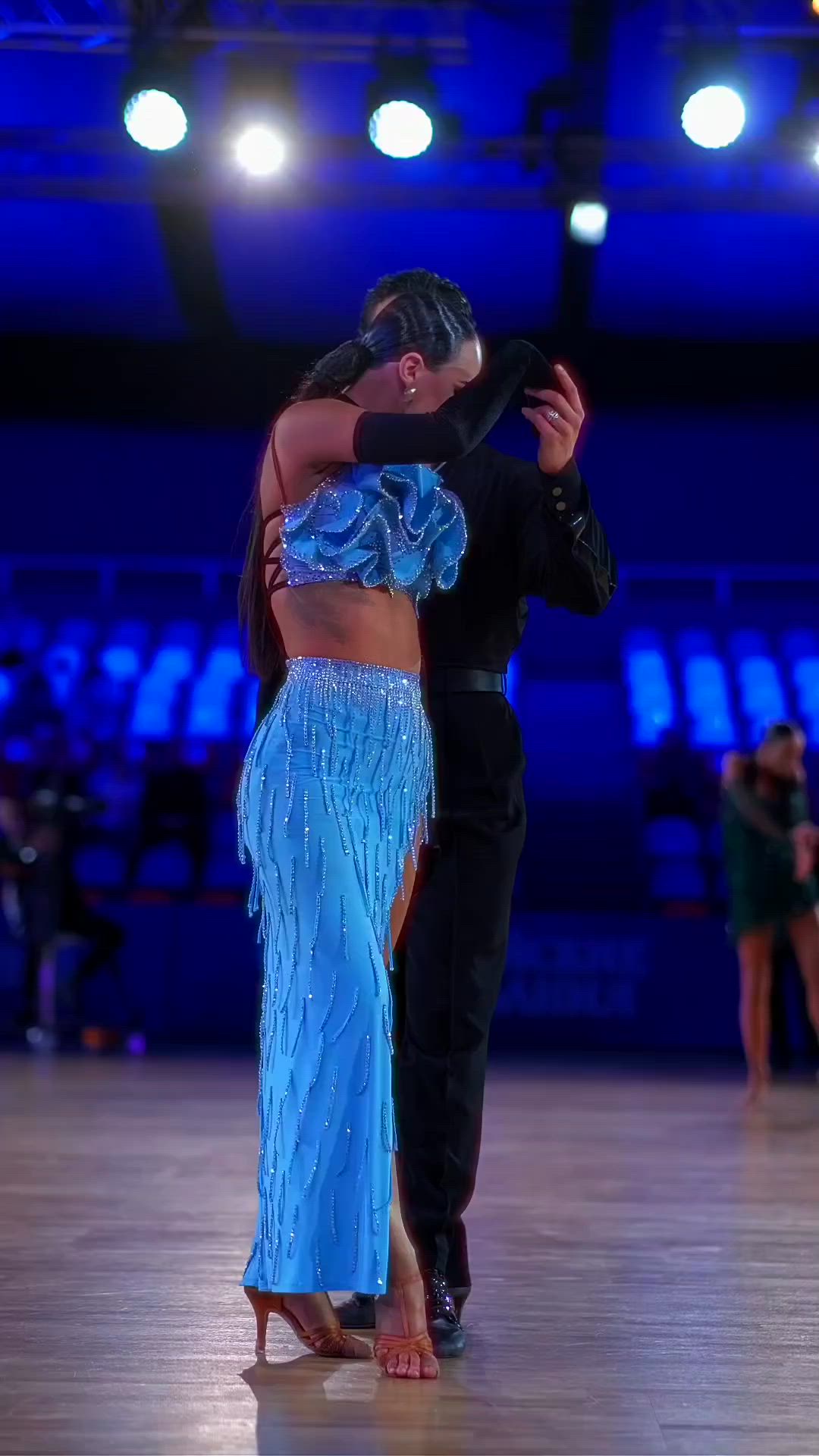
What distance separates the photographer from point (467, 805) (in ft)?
7.51

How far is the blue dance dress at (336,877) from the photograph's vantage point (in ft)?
6.34

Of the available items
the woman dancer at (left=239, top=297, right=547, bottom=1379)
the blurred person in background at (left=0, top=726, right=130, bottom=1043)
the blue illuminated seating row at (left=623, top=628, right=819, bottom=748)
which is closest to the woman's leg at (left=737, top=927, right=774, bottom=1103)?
the blurred person in background at (left=0, top=726, right=130, bottom=1043)

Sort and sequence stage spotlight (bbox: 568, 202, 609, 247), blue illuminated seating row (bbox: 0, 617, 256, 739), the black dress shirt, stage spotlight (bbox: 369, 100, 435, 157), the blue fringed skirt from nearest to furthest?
the blue fringed skirt < the black dress shirt < stage spotlight (bbox: 369, 100, 435, 157) < stage spotlight (bbox: 568, 202, 609, 247) < blue illuminated seating row (bbox: 0, 617, 256, 739)

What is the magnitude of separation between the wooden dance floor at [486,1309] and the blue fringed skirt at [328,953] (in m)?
0.18

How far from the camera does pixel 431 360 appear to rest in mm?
2102

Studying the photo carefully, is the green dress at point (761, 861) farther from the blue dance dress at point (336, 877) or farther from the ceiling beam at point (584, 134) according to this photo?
the blue dance dress at point (336, 877)

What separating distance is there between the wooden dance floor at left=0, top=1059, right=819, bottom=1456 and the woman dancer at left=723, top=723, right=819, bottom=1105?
1312 millimetres

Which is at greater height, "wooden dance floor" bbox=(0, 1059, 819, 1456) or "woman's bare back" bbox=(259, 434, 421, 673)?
"woman's bare back" bbox=(259, 434, 421, 673)

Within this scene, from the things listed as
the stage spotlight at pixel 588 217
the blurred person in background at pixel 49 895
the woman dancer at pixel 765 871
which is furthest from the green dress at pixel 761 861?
the stage spotlight at pixel 588 217

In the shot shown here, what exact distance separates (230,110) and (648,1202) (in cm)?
581

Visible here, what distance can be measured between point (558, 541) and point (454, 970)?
23.7 inches

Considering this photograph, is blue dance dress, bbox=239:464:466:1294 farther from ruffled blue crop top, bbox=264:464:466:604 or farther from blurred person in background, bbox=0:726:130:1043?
blurred person in background, bbox=0:726:130:1043

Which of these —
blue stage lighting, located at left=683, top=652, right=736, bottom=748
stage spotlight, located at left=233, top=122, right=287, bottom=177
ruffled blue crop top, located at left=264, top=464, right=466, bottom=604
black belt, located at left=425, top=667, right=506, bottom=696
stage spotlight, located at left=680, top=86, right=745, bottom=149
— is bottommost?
black belt, located at left=425, top=667, right=506, bottom=696

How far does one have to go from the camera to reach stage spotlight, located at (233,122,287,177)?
755 cm
